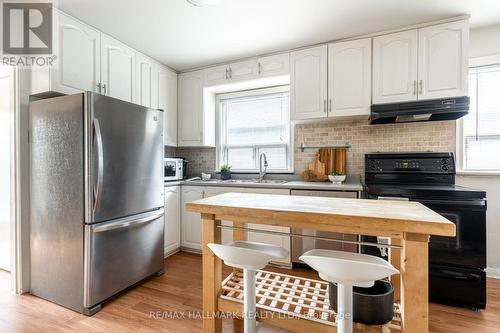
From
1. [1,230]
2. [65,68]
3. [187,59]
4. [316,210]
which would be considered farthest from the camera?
[187,59]

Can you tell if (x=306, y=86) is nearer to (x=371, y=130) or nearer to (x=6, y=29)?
(x=371, y=130)

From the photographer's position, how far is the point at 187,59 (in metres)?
3.07

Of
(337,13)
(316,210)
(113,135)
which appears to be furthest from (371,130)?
(113,135)

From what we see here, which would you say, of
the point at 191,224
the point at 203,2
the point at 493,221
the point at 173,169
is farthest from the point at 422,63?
the point at 191,224

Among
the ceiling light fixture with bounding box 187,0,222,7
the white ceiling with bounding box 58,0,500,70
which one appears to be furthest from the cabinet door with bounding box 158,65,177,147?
the ceiling light fixture with bounding box 187,0,222,7

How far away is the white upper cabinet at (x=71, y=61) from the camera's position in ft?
6.79

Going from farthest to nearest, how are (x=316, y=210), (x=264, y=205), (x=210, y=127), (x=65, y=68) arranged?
(x=210, y=127) → (x=65, y=68) → (x=264, y=205) → (x=316, y=210)

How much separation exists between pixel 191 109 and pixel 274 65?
130 centimetres

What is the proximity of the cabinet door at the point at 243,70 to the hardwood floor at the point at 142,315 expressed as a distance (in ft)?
7.93

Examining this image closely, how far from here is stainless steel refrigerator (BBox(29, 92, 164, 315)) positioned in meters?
1.79

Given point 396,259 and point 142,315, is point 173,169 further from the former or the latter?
point 396,259

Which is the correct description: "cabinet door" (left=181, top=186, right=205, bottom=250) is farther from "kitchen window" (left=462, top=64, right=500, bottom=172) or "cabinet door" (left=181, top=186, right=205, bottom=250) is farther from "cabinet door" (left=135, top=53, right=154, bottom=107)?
"kitchen window" (left=462, top=64, right=500, bottom=172)

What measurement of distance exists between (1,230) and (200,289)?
7.44ft

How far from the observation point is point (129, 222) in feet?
6.79
